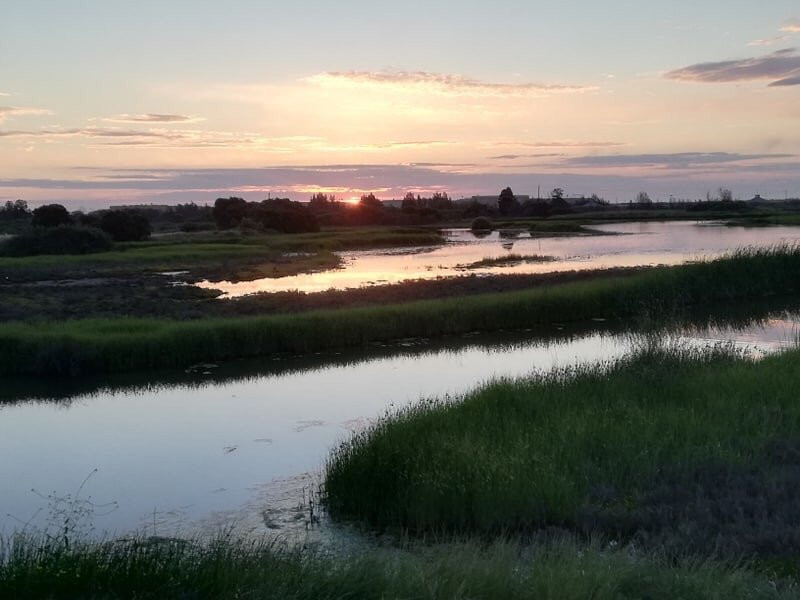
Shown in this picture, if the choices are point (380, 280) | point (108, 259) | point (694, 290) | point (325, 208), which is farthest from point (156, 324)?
point (325, 208)

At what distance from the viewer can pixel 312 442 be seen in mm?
12219

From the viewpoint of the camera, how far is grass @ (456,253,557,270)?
38.3 metres

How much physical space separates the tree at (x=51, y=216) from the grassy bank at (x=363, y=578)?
59.3 metres

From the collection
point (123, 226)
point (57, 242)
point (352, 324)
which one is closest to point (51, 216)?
point (123, 226)

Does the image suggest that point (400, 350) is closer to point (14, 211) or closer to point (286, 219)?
point (286, 219)

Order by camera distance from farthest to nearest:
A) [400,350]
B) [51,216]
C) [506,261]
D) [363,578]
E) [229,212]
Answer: [229,212]
[51,216]
[506,261]
[400,350]
[363,578]

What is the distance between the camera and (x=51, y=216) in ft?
197

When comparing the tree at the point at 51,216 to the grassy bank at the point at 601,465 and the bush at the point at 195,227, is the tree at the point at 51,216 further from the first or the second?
the grassy bank at the point at 601,465

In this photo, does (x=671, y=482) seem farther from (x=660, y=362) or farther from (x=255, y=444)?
(x=255, y=444)

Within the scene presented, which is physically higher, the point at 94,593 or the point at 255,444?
the point at 94,593

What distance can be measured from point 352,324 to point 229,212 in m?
57.9

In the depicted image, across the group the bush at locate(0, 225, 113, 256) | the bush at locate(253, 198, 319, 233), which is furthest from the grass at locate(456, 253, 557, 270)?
the bush at locate(253, 198, 319, 233)

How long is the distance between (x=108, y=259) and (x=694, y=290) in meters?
28.9

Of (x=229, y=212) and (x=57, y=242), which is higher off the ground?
(x=229, y=212)
